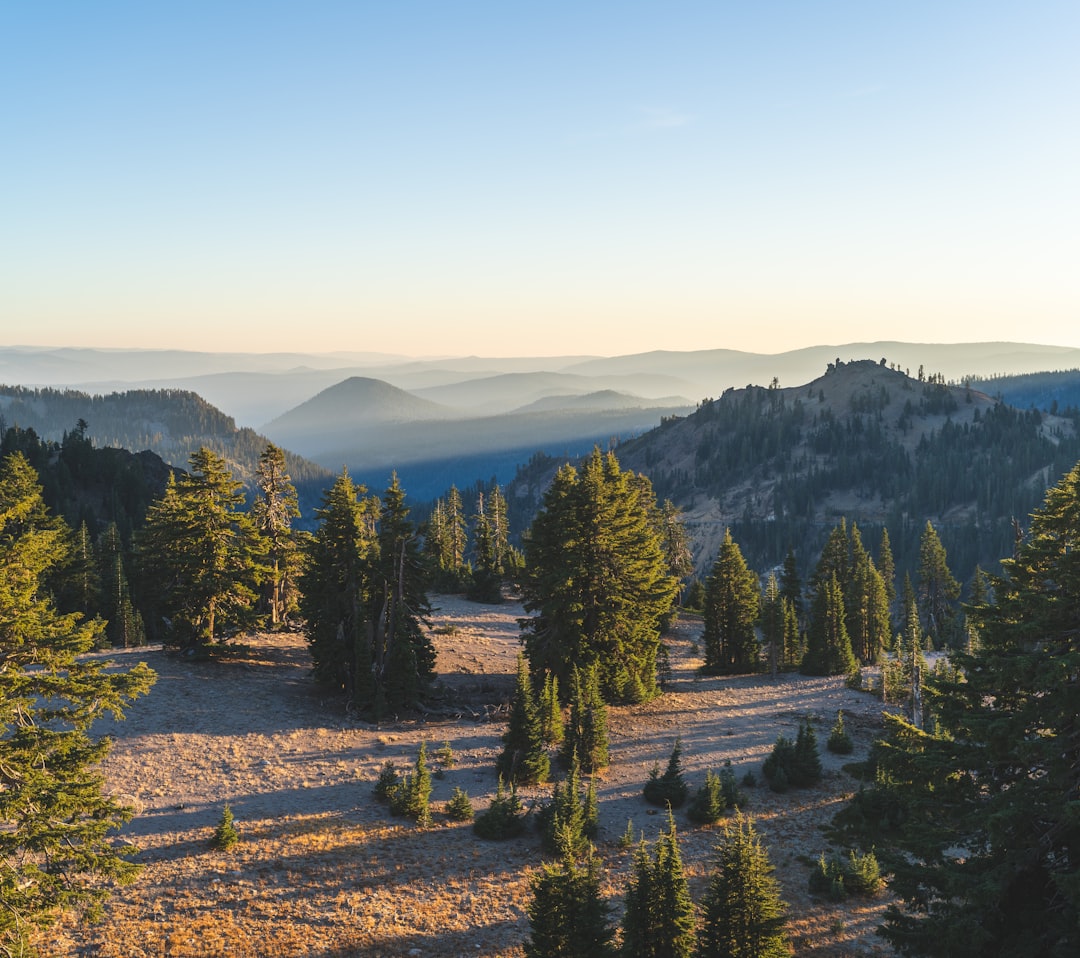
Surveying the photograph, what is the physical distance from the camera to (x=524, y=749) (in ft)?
100

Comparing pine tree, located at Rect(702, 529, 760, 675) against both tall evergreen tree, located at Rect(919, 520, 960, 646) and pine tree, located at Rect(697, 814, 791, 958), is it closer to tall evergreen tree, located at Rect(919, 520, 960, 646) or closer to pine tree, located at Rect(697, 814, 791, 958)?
tall evergreen tree, located at Rect(919, 520, 960, 646)

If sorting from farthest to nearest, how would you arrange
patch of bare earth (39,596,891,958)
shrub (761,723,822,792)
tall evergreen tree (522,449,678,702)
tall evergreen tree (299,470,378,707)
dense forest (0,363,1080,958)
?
tall evergreen tree (522,449,678,702) → tall evergreen tree (299,470,378,707) → shrub (761,723,822,792) → patch of bare earth (39,596,891,958) → dense forest (0,363,1080,958)

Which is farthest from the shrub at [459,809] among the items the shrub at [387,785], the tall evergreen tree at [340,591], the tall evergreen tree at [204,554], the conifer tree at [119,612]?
the conifer tree at [119,612]

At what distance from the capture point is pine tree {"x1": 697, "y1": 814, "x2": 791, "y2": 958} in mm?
15266

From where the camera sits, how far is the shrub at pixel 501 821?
2573 cm

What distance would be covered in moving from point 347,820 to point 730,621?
36.8 metres

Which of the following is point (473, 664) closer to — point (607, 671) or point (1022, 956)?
point (607, 671)

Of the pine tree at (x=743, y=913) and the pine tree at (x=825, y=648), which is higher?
the pine tree at (x=743, y=913)

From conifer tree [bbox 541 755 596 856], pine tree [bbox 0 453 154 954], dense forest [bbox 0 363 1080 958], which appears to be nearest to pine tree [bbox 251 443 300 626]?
dense forest [bbox 0 363 1080 958]

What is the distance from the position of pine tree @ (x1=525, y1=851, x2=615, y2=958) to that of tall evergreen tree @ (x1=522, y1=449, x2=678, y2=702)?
2251 cm

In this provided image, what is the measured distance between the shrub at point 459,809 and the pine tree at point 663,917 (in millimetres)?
11835

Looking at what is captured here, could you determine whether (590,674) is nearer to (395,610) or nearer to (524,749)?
(524,749)

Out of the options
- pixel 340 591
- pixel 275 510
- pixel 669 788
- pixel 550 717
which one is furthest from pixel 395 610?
pixel 669 788

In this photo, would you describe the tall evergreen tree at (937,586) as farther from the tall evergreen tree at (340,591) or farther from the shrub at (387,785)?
the shrub at (387,785)
